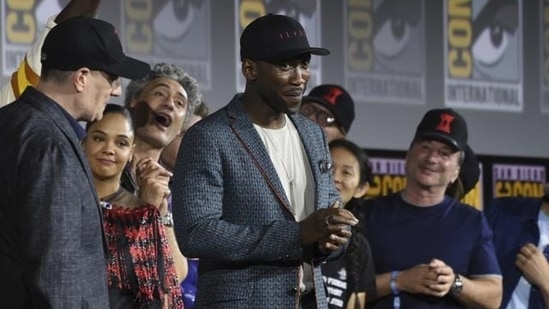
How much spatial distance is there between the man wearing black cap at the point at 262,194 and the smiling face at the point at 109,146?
53cm

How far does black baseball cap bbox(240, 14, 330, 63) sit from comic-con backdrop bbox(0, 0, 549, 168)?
7.33 feet

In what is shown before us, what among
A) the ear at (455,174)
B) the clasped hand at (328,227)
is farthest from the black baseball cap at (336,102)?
the clasped hand at (328,227)

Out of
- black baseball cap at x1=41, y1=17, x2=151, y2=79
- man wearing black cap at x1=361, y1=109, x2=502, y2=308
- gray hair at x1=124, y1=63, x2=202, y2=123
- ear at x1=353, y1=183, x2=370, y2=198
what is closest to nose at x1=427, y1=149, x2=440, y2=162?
man wearing black cap at x1=361, y1=109, x2=502, y2=308

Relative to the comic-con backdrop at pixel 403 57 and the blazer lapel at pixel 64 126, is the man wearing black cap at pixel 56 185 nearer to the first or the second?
the blazer lapel at pixel 64 126

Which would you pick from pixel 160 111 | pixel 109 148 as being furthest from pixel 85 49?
pixel 160 111

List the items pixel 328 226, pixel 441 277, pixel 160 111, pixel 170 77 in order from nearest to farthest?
1. pixel 328 226
2. pixel 160 111
3. pixel 170 77
4. pixel 441 277

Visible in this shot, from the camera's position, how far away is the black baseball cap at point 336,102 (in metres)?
5.12

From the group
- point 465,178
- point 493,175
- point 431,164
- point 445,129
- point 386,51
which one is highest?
point 386,51

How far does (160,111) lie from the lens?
443 cm

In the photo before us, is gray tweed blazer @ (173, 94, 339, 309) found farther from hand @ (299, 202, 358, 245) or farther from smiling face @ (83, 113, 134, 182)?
smiling face @ (83, 113, 134, 182)

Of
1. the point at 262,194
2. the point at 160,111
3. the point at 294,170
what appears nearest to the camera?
the point at 262,194

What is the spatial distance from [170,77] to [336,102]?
0.77 metres

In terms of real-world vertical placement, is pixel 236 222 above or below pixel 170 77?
below

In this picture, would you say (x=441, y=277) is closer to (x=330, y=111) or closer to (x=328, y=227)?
(x=330, y=111)
